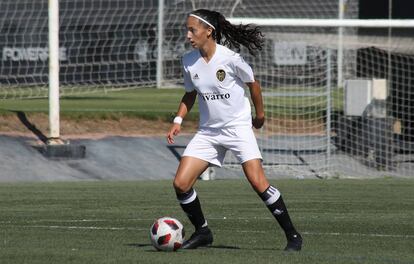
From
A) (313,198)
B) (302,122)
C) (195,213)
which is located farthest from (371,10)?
(195,213)

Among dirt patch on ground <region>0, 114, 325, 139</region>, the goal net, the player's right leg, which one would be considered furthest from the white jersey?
the goal net

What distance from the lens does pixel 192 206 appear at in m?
10.6

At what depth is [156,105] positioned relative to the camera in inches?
1129

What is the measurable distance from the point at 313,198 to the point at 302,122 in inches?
374

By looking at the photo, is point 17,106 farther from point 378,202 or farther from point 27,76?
point 378,202

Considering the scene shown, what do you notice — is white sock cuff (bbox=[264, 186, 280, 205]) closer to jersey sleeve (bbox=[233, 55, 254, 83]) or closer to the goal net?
jersey sleeve (bbox=[233, 55, 254, 83])

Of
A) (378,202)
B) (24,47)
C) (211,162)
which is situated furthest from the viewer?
(24,47)

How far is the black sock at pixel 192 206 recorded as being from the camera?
10.6 metres

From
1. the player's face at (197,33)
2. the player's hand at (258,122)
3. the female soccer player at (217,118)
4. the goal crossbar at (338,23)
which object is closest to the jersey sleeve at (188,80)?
the female soccer player at (217,118)

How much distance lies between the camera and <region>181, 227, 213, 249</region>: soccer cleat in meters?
10.5

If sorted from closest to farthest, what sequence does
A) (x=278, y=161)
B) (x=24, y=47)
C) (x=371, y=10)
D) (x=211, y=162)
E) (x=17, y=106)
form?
(x=211, y=162) → (x=278, y=161) → (x=17, y=106) → (x=371, y=10) → (x=24, y=47)

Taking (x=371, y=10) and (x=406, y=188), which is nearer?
(x=406, y=188)

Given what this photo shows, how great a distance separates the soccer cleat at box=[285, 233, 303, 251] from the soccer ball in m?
0.90

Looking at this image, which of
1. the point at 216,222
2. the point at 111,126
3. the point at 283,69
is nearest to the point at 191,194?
the point at 216,222
